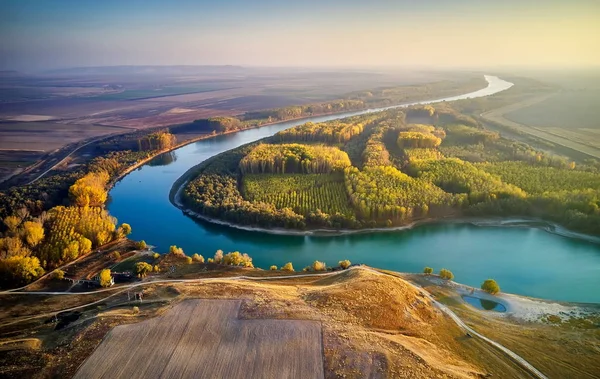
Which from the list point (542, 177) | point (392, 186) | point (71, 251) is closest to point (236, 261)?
point (71, 251)

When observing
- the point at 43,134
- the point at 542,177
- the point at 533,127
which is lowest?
the point at 542,177

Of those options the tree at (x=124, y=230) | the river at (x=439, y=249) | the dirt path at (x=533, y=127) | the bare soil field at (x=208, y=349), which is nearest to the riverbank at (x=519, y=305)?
the river at (x=439, y=249)

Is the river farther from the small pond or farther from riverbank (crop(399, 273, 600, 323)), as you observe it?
→ the small pond

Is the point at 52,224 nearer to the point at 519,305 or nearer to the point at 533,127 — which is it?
the point at 519,305

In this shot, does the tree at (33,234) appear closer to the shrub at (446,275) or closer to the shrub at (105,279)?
the shrub at (105,279)

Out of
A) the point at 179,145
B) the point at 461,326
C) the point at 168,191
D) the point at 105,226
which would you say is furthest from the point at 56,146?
the point at 461,326

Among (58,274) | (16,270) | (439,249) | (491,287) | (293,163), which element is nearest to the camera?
(491,287)

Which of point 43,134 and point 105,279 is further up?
point 43,134
